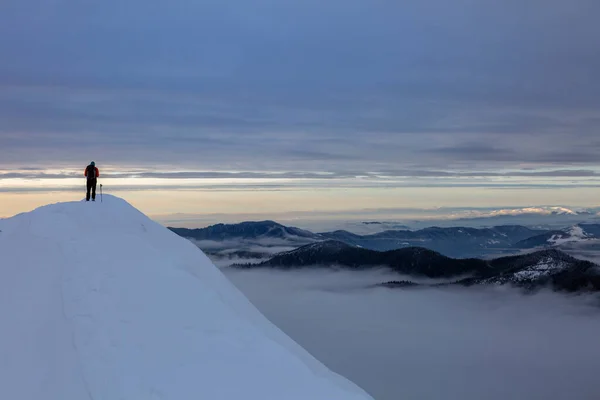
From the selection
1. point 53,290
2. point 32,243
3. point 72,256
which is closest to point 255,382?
point 53,290

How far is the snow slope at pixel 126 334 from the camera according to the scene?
1647cm

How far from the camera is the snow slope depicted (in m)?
16.5

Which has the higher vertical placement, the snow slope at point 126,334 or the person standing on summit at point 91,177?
the person standing on summit at point 91,177

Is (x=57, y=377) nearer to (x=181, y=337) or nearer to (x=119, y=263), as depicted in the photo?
(x=181, y=337)

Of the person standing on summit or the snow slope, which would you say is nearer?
the snow slope

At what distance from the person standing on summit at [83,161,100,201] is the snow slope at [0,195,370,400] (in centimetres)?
982

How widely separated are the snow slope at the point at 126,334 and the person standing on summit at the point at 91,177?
982 cm

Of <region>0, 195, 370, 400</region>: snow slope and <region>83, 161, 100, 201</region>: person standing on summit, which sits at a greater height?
<region>83, 161, 100, 201</region>: person standing on summit

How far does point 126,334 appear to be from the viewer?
1858cm

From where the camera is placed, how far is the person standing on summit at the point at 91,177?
37281 mm

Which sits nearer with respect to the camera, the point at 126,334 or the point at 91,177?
the point at 126,334

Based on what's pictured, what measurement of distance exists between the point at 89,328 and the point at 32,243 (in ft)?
37.3

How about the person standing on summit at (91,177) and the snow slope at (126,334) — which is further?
the person standing on summit at (91,177)

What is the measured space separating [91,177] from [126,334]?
72.2 ft
